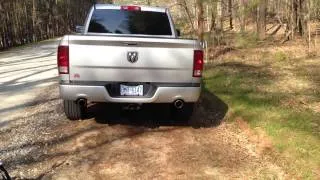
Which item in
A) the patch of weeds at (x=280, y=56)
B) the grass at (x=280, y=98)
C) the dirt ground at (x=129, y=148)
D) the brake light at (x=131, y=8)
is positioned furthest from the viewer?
the patch of weeds at (x=280, y=56)

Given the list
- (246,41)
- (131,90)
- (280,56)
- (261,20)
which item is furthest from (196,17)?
(131,90)

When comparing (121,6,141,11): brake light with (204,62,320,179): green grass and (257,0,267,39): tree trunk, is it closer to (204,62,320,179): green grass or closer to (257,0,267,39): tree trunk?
(204,62,320,179): green grass

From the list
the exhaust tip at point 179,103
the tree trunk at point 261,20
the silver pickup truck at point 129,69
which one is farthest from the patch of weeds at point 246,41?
the silver pickup truck at point 129,69

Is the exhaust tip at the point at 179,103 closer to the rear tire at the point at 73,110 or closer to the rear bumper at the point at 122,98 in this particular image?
the rear bumper at the point at 122,98

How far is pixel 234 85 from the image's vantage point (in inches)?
442

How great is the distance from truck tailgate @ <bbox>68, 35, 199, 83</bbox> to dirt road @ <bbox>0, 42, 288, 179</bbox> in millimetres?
971

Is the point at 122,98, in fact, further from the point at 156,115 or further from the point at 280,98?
the point at 280,98

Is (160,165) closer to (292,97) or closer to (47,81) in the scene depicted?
(292,97)

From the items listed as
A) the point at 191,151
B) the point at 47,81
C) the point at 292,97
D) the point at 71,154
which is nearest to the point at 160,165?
the point at 191,151

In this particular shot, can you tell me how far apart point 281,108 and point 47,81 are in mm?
7783

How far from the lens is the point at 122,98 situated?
7320 millimetres

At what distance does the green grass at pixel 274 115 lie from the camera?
20.7ft

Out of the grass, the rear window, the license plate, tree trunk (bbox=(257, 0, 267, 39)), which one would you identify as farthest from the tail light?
tree trunk (bbox=(257, 0, 267, 39))

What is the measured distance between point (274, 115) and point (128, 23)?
310 centimetres
